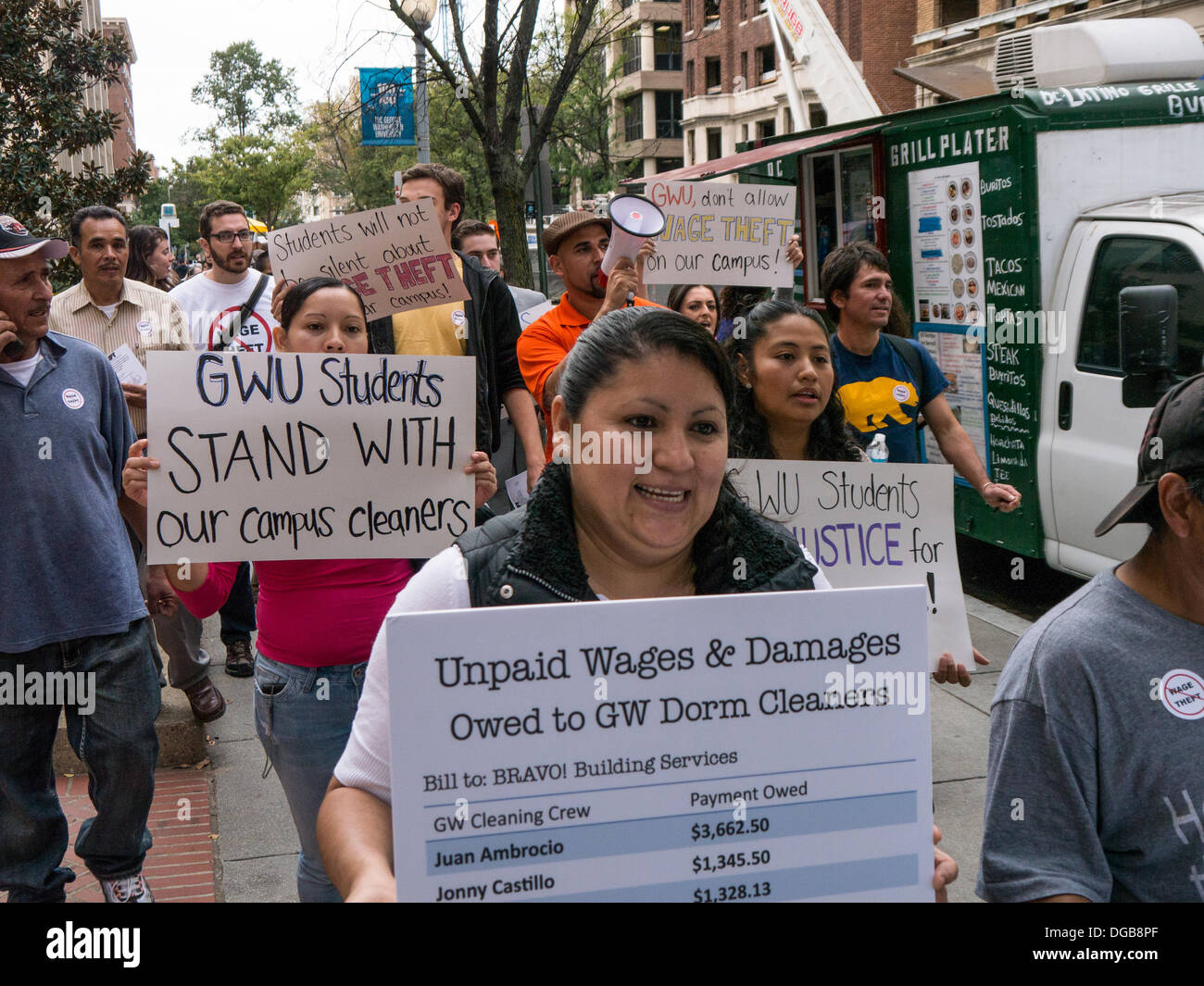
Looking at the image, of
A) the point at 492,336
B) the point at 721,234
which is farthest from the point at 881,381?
the point at 721,234

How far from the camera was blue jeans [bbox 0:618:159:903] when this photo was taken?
360 centimetres

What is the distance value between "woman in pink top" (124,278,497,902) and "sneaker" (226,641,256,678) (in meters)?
3.22

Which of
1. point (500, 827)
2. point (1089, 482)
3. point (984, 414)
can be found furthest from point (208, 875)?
point (984, 414)

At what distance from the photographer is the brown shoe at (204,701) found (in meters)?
5.63

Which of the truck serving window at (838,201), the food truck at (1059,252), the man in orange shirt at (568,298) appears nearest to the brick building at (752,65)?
the truck serving window at (838,201)

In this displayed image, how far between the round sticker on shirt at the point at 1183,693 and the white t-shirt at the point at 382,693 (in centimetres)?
107

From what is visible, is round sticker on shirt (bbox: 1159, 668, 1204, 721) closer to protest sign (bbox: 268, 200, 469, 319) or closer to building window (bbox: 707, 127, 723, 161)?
protest sign (bbox: 268, 200, 469, 319)

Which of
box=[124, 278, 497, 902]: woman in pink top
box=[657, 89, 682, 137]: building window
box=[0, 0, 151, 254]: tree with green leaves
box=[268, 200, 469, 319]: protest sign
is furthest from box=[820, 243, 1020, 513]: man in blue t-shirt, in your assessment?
box=[657, 89, 682, 137]: building window

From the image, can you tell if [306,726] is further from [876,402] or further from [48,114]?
[48,114]

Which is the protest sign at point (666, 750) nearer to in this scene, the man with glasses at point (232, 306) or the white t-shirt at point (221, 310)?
the white t-shirt at point (221, 310)

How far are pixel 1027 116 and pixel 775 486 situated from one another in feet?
14.9

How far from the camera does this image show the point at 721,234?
6469mm

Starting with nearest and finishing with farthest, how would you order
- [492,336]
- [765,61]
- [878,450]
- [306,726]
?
[306,726], [878,450], [492,336], [765,61]

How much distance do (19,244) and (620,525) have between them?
2.40 meters
